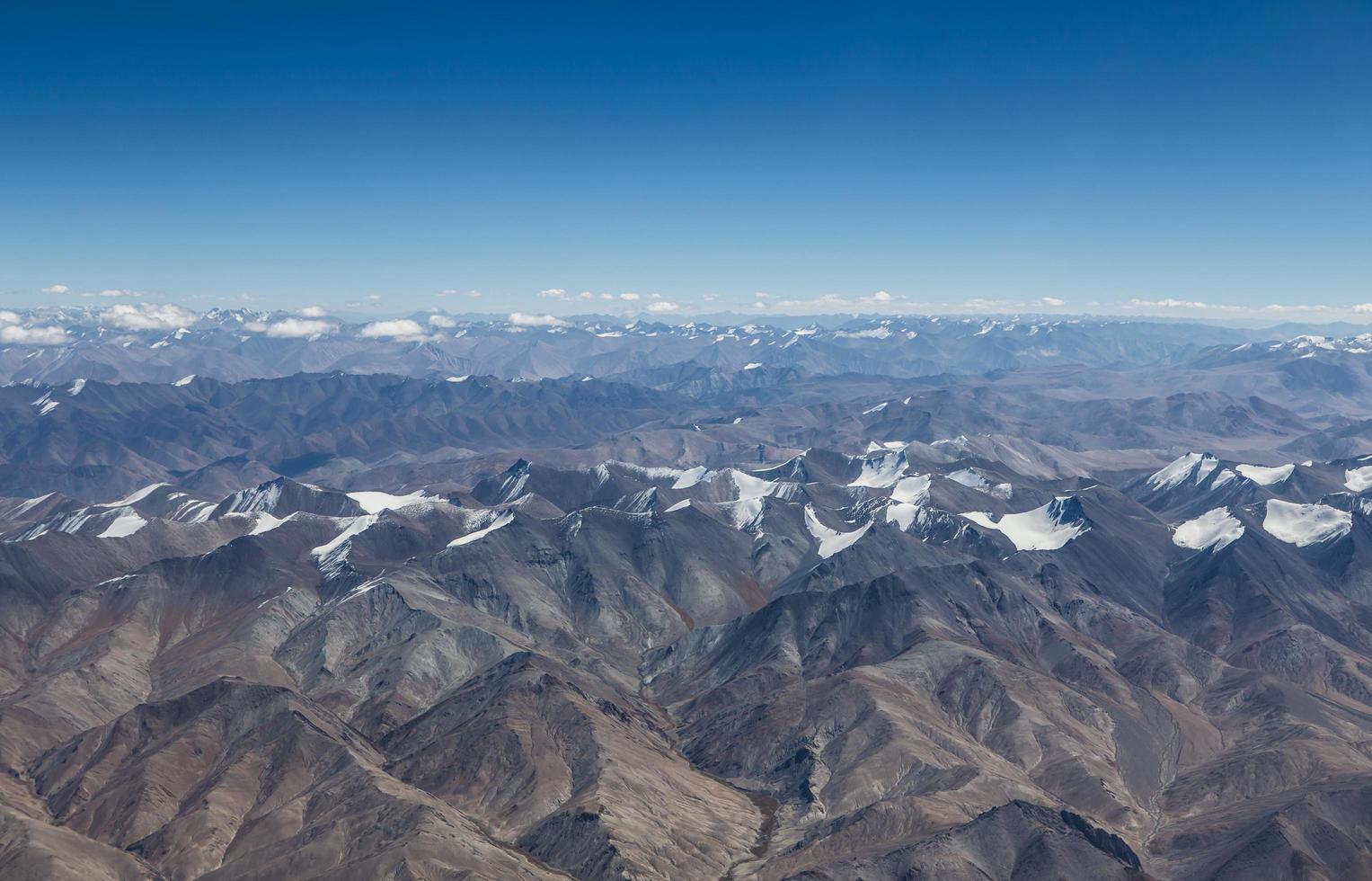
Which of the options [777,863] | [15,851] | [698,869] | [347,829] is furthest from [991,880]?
[15,851]

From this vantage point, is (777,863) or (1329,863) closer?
(1329,863)

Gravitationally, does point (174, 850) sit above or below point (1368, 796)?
below

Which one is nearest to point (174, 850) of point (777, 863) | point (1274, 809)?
point (777, 863)

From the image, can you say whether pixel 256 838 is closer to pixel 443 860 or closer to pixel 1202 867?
pixel 443 860

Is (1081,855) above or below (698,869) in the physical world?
above

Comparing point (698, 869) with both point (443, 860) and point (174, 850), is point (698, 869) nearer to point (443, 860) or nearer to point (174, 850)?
point (443, 860)

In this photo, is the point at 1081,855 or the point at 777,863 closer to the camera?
the point at 1081,855

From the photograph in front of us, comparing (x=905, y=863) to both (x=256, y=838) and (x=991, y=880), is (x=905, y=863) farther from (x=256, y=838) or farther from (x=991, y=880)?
(x=256, y=838)
